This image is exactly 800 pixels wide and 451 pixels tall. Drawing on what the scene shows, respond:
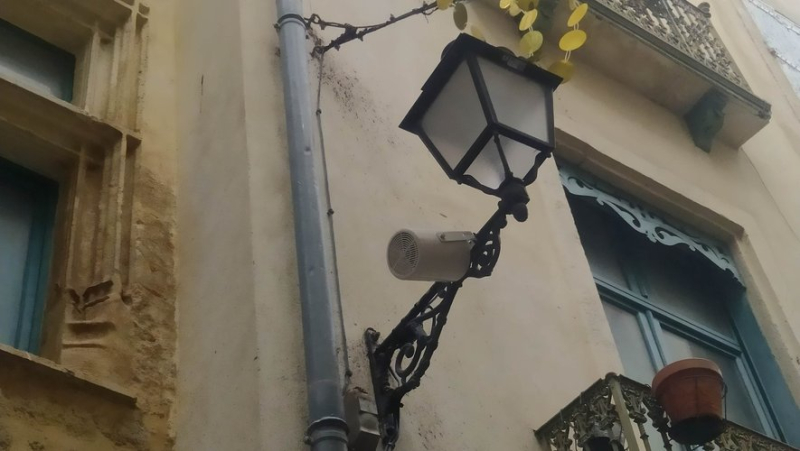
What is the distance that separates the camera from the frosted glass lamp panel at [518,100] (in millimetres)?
3543

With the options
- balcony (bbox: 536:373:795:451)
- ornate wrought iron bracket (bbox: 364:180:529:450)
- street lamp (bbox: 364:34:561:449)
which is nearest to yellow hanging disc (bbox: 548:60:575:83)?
street lamp (bbox: 364:34:561:449)

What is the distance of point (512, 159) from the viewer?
11.5ft

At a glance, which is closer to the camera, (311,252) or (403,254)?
(403,254)

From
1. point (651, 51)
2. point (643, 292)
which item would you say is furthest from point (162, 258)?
point (651, 51)

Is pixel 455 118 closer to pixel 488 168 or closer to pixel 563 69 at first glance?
pixel 488 168

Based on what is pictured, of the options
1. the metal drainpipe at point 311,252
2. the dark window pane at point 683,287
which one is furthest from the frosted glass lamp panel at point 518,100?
the dark window pane at point 683,287

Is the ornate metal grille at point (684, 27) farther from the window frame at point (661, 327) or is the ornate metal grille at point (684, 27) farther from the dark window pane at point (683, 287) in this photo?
the window frame at point (661, 327)

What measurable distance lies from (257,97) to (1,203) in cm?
110

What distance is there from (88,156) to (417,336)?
1.78 m

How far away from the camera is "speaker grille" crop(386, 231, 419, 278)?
3449mm

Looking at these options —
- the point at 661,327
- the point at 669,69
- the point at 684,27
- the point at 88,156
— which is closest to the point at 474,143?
the point at 88,156

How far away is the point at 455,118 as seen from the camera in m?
3.62

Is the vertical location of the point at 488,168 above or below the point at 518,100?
below

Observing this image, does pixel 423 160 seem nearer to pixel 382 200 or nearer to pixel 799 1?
pixel 382 200
